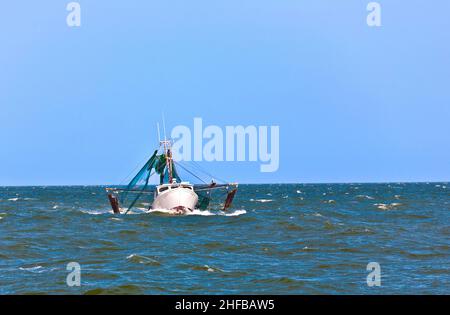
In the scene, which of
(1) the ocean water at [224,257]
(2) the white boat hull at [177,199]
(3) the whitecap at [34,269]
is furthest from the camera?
(2) the white boat hull at [177,199]

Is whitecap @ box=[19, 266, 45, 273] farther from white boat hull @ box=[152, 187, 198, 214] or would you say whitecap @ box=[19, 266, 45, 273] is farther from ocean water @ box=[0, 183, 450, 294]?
white boat hull @ box=[152, 187, 198, 214]

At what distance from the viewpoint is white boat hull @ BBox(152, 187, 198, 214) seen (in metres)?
53.3

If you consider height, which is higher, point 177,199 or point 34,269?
point 177,199

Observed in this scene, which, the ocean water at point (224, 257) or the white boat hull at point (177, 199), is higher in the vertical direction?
the white boat hull at point (177, 199)

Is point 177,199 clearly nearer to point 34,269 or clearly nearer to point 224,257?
point 224,257

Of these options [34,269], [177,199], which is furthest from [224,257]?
[177,199]

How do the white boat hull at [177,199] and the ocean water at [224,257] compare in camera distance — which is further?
the white boat hull at [177,199]

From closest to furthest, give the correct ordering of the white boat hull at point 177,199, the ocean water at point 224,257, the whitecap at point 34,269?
the ocean water at point 224,257 → the whitecap at point 34,269 → the white boat hull at point 177,199

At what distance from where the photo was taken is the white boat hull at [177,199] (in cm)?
5328

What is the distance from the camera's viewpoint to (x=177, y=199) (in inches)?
2098

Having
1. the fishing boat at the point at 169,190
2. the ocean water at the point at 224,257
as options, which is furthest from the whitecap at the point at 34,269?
the fishing boat at the point at 169,190

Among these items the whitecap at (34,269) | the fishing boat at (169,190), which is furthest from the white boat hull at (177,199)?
the whitecap at (34,269)

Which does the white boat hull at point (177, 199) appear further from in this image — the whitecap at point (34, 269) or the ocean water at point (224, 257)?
the whitecap at point (34, 269)
